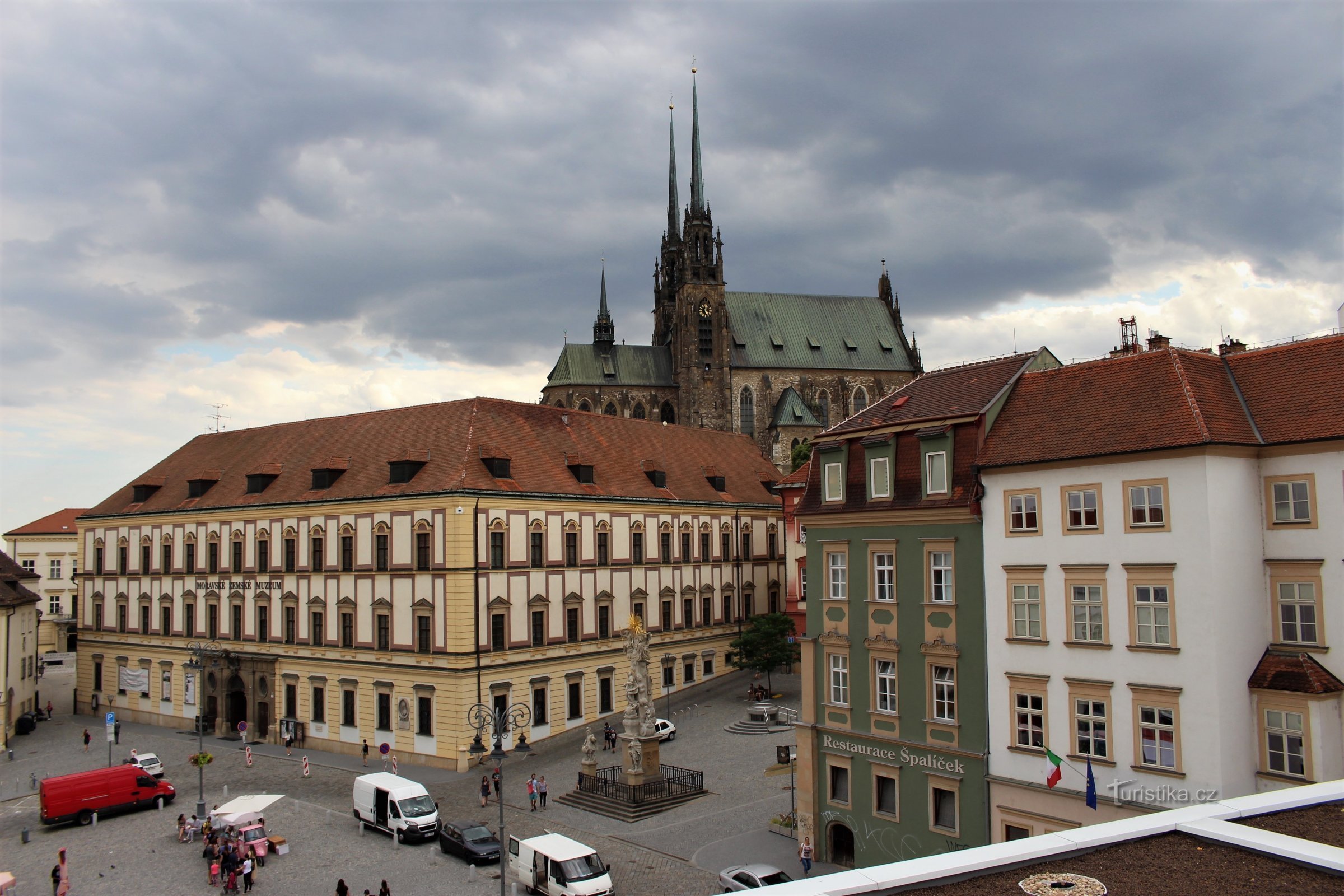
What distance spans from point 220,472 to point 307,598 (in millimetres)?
15836

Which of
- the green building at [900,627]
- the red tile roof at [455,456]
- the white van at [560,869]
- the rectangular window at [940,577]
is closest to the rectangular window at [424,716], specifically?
the red tile roof at [455,456]

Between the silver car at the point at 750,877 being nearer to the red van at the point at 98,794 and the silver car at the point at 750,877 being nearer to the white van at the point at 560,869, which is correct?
the white van at the point at 560,869

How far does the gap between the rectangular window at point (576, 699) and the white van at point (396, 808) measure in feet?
48.7

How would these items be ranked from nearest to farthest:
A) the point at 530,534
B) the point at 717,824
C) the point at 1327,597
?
1. the point at 1327,597
2. the point at 717,824
3. the point at 530,534

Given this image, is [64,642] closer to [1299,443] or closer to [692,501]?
[692,501]

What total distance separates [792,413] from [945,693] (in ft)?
292

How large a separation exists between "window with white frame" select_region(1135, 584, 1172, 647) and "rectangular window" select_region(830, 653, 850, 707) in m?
9.71

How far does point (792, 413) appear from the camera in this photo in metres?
118

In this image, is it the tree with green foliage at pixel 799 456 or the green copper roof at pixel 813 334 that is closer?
the tree with green foliage at pixel 799 456

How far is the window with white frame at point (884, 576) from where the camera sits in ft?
103

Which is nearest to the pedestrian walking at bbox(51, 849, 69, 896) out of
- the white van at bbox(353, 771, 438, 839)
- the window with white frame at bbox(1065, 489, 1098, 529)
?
the white van at bbox(353, 771, 438, 839)

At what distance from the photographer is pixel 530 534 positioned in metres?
52.7

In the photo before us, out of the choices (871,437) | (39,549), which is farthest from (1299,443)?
(39,549)

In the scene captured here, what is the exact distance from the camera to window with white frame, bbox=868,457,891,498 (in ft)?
104
